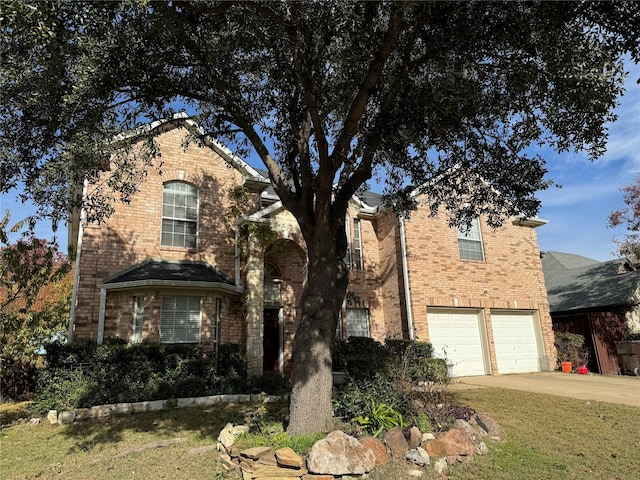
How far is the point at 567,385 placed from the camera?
13297 mm

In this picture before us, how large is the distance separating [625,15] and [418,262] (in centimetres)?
1121

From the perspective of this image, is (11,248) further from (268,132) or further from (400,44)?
(400,44)

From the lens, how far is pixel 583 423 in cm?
814

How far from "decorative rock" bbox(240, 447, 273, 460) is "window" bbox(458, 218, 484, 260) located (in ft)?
44.9

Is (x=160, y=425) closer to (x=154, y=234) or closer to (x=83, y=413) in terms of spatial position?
(x=83, y=413)

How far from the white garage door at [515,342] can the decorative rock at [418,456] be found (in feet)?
41.6

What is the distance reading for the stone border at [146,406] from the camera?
369 inches

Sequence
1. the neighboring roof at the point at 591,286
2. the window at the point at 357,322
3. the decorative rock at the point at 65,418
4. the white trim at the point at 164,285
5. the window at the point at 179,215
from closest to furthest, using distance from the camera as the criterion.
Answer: the decorative rock at the point at 65,418, the white trim at the point at 164,285, the window at the point at 179,215, the window at the point at 357,322, the neighboring roof at the point at 591,286

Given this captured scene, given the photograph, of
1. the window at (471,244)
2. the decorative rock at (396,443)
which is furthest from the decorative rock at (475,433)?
the window at (471,244)

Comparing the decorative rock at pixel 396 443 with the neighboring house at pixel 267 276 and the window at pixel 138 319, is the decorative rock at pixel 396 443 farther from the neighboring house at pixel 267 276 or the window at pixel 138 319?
the window at pixel 138 319

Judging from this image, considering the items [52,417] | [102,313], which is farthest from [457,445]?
[102,313]

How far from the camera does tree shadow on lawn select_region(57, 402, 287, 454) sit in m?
7.79

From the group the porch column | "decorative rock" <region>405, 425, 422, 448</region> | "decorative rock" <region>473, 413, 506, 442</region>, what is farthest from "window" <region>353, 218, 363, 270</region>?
"decorative rock" <region>405, 425, 422, 448</region>

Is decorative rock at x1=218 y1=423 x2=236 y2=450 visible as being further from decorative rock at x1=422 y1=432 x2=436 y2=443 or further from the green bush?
the green bush
